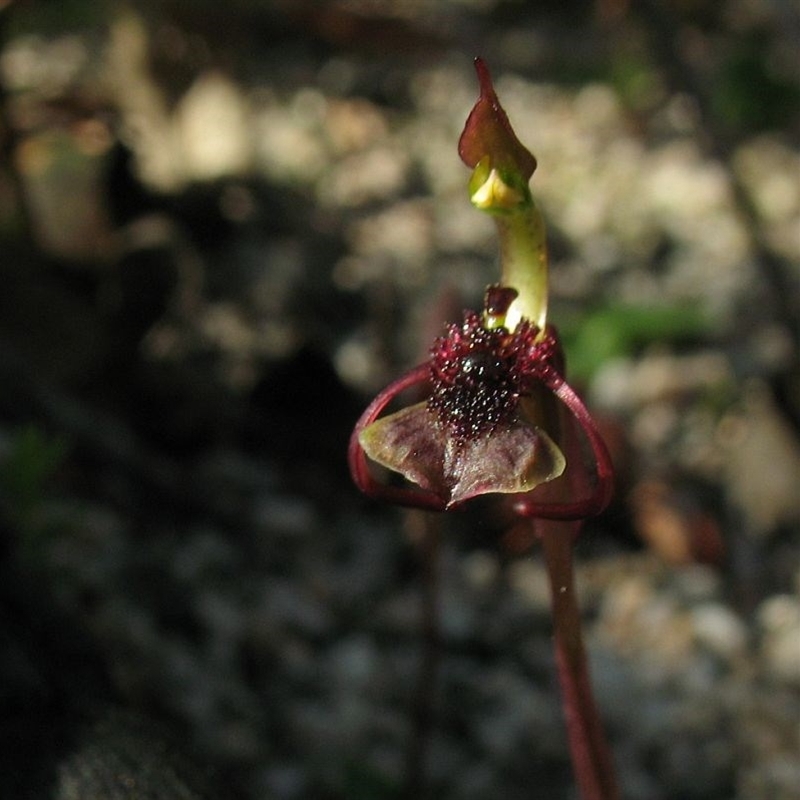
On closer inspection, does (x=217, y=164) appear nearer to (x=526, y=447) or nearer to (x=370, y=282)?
(x=370, y=282)

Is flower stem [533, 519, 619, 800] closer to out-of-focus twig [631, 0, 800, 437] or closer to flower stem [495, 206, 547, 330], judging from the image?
flower stem [495, 206, 547, 330]

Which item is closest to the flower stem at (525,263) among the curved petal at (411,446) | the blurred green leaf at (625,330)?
the curved petal at (411,446)

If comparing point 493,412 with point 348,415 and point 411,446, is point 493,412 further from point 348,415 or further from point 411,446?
point 348,415

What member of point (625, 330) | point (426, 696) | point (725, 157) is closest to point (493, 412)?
point (426, 696)

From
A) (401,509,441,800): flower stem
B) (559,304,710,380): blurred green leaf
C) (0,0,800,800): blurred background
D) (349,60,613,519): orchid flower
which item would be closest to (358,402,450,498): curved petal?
(349,60,613,519): orchid flower

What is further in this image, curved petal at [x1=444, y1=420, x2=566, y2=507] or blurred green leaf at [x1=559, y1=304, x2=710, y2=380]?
blurred green leaf at [x1=559, y1=304, x2=710, y2=380]
